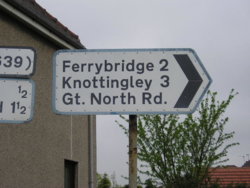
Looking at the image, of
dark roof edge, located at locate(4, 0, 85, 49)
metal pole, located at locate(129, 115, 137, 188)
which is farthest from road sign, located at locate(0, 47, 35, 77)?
dark roof edge, located at locate(4, 0, 85, 49)

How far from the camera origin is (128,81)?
3145 mm

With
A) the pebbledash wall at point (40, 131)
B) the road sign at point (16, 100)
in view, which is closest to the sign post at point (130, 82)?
the road sign at point (16, 100)

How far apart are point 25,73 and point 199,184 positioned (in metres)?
9.76

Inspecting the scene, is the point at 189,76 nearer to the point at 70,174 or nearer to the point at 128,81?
the point at 128,81

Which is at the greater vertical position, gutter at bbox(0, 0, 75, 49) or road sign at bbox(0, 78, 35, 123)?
gutter at bbox(0, 0, 75, 49)

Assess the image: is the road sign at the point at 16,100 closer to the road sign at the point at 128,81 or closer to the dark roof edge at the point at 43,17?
the road sign at the point at 128,81

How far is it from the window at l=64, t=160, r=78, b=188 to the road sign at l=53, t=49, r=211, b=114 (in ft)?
22.7

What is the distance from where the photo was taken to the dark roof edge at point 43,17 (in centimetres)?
750

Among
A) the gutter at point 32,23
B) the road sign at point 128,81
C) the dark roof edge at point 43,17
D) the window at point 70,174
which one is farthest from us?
the window at point 70,174

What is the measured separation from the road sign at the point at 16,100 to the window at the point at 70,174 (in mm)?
6814

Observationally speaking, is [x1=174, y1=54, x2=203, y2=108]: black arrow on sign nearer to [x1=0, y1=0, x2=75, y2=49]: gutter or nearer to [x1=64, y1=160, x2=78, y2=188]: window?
[x1=0, y1=0, x2=75, y2=49]: gutter

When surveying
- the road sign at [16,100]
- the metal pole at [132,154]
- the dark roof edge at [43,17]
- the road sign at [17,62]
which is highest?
the dark roof edge at [43,17]

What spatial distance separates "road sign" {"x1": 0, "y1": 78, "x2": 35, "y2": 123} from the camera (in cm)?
311

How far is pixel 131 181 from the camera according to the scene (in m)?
3.11
